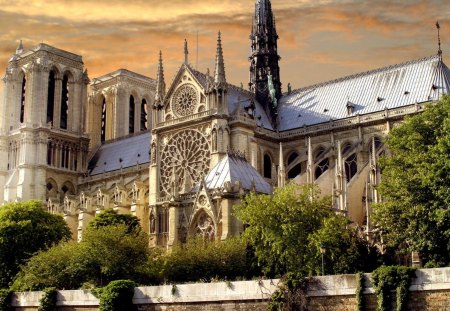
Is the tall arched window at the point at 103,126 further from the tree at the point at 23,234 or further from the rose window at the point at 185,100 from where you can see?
the tree at the point at 23,234

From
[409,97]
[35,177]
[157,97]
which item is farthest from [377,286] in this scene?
[35,177]

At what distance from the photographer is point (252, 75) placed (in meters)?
80.2

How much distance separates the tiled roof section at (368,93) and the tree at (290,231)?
27126 millimetres

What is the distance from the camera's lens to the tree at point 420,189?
33.8 m

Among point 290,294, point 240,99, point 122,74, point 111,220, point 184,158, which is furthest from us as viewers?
point 122,74

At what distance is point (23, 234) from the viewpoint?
53.3m

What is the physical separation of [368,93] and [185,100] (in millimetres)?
15808

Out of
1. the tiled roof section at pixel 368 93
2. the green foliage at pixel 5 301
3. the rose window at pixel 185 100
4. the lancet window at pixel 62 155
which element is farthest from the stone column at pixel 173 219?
the lancet window at pixel 62 155

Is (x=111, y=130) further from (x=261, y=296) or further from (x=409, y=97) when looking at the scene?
(x=261, y=296)

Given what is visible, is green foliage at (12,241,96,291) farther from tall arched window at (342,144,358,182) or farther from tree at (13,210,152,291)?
tall arched window at (342,144,358,182)

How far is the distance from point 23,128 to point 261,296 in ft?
198

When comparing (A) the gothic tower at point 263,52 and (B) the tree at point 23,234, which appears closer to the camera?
(B) the tree at point 23,234

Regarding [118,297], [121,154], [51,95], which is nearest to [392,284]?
[118,297]

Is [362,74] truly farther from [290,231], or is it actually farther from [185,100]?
[290,231]
